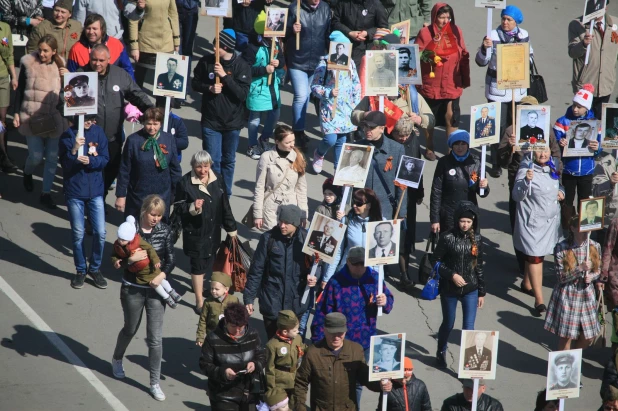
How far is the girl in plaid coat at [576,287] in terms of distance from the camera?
432 inches

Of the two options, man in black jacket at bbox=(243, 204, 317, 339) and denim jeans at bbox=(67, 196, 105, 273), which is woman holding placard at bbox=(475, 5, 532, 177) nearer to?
man in black jacket at bbox=(243, 204, 317, 339)

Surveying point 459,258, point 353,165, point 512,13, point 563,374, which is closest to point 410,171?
point 353,165

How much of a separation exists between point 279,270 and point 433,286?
1584 millimetres

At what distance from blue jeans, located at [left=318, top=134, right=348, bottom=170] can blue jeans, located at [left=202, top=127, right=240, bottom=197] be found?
4.27ft

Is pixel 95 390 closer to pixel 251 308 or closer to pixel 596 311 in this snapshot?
pixel 251 308

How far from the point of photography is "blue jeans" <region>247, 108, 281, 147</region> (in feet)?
47.0

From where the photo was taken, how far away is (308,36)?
14.4m

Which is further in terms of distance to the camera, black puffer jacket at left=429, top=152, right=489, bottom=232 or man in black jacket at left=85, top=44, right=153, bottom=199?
man in black jacket at left=85, top=44, right=153, bottom=199

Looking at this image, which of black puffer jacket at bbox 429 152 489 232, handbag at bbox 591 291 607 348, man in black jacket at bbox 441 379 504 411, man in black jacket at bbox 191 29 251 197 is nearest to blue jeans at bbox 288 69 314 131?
man in black jacket at bbox 191 29 251 197

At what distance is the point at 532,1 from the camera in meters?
20.3

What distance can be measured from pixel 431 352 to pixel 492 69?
4.48 meters

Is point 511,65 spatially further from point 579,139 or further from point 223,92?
point 223,92

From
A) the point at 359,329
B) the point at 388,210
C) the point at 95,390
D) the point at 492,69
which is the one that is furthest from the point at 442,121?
the point at 95,390

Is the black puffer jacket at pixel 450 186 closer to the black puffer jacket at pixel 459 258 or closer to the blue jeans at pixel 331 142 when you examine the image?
the black puffer jacket at pixel 459 258
